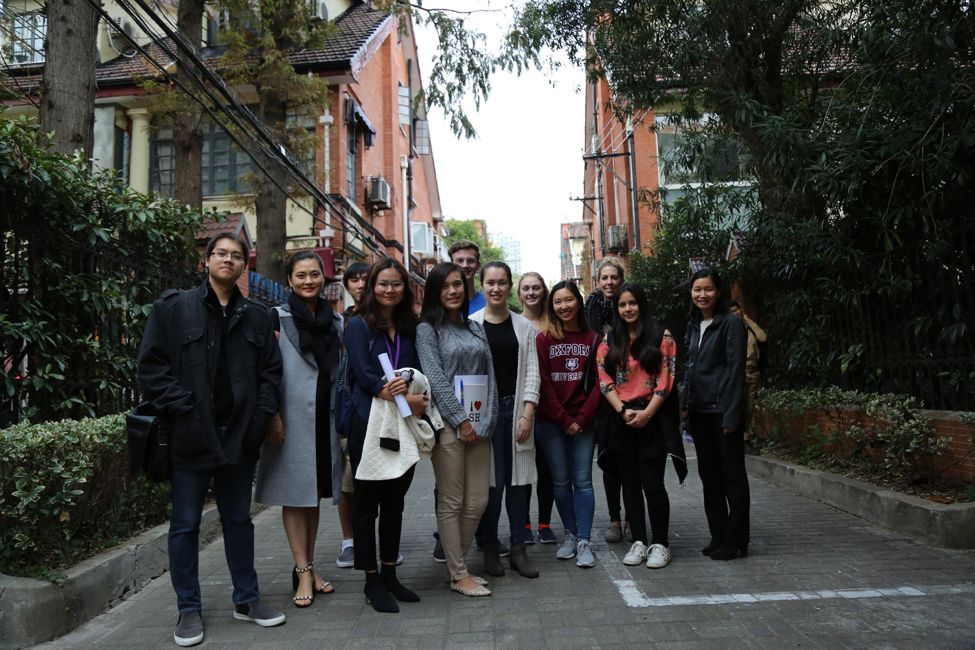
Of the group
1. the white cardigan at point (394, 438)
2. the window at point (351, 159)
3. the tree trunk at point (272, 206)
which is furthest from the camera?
the window at point (351, 159)

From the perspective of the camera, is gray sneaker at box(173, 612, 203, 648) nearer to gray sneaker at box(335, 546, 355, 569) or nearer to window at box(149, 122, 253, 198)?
gray sneaker at box(335, 546, 355, 569)

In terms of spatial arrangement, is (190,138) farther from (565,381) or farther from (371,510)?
(371,510)

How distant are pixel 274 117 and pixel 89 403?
25.7 ft

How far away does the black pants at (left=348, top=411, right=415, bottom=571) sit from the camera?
4.01 metres

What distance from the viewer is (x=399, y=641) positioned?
3504 millimetres

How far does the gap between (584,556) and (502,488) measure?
0.71 m

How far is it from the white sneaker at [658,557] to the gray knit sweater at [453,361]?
1.39 metres

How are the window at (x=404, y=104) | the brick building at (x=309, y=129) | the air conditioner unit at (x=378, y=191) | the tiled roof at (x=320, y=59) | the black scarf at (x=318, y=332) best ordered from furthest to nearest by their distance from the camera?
the window at (x=404, y=104) < the air conditioner unit at (x=378, y=191) < the tiled roof at (x=320, y=59) < the brick building at (x=309, y=129) < the black scarf at (x=318, y=332)

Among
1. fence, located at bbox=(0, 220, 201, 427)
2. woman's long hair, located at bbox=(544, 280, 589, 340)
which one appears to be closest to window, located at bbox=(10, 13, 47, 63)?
fence, located at bbox=(0, 220, 201, 427)

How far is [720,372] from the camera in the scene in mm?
4840

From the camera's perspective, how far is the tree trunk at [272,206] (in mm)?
11531

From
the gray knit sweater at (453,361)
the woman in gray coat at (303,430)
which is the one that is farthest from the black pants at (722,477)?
the woman in gray coat at (303,430)

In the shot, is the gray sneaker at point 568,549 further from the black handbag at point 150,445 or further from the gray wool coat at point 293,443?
the black handbag at point 150,445

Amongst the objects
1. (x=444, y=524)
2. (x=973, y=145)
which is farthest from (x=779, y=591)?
(x=973, y=145)
